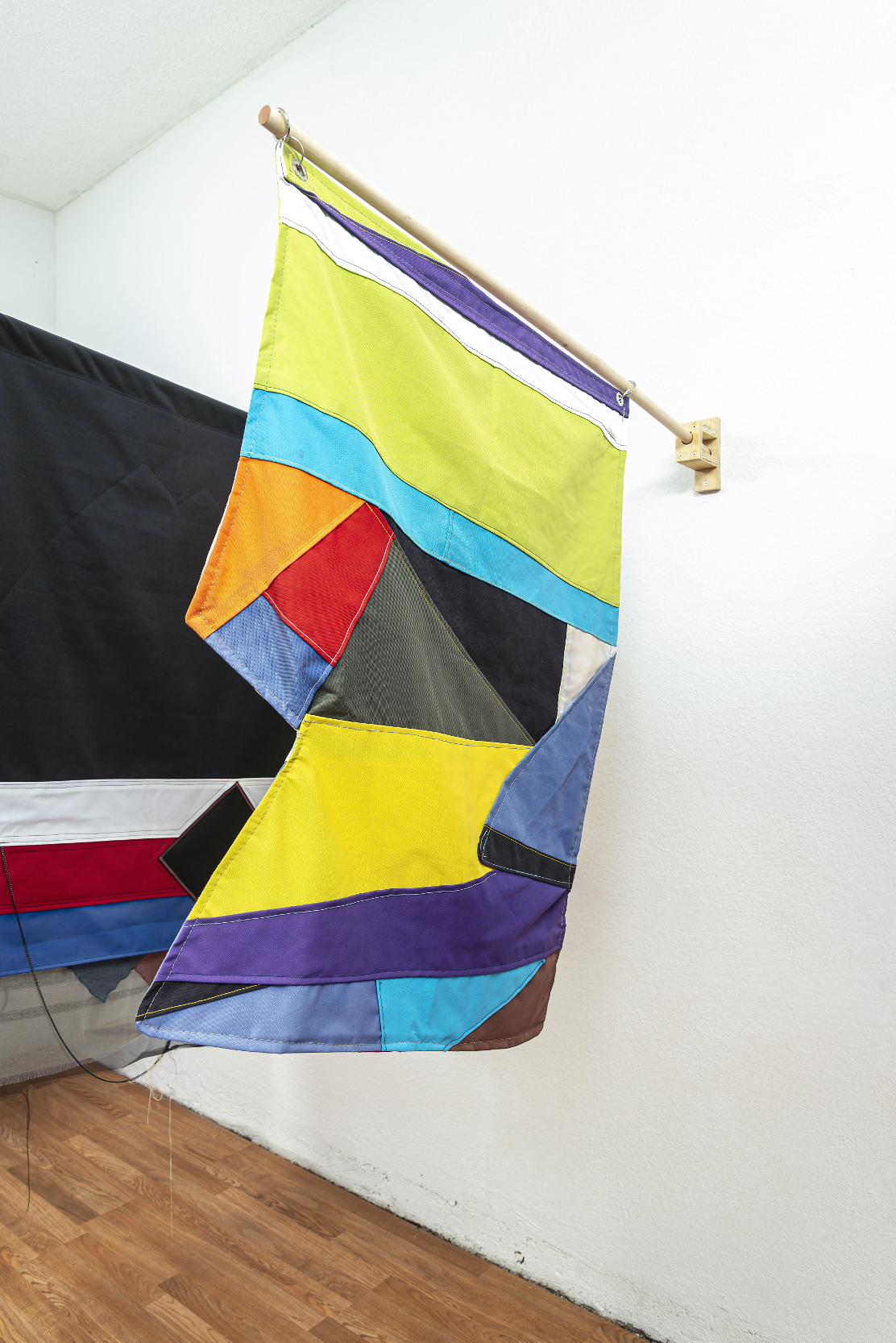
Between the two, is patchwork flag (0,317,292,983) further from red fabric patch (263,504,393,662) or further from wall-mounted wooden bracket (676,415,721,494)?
wall-mounted wooden bracket (676,415,721,494)

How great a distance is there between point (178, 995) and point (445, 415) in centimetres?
73

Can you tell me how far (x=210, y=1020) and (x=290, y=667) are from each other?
0.35 metres

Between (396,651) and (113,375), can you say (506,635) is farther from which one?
(113,375)

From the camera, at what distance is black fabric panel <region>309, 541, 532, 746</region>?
3.03 feet

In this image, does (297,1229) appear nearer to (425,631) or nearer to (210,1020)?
(210,1020)

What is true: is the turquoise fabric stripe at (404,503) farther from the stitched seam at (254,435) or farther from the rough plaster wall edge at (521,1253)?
the rough plaster wall edge at (521,1253)

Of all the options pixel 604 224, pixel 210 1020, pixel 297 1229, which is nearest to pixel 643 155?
pixel 604 224

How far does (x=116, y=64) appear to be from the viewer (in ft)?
7.93

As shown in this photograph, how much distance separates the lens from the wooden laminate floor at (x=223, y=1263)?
58.3 inches

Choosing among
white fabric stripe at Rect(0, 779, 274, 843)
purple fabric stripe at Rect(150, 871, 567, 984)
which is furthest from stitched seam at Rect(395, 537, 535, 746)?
white fabric stripe at Rect(0, 779, 274, 843)

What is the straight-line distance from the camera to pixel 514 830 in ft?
3.79

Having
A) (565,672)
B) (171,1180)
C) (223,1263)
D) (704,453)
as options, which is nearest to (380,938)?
(565,672)

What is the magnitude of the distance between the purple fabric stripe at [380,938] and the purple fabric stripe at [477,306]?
29.4 inches

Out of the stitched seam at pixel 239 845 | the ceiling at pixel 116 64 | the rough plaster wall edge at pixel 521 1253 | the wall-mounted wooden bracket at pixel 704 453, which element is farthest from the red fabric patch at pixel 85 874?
the ceiling at pixel 116 64
